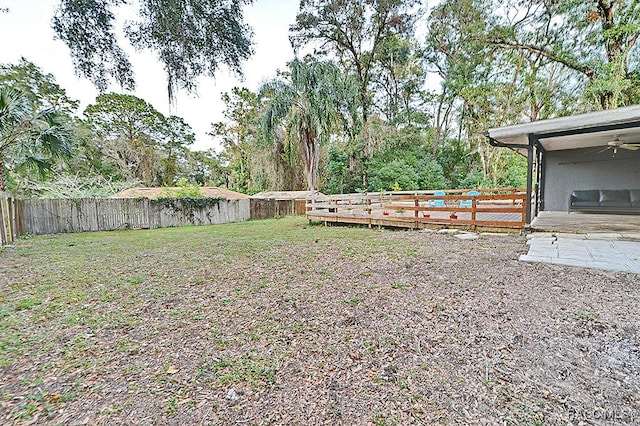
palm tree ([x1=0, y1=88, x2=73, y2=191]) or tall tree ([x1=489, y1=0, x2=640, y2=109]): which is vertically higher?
tall tree ([x1=489, y1=0, x2=640, y2=109])

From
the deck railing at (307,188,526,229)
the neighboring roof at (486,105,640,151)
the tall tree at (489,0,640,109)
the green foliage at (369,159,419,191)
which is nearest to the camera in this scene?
the neighboring roof at (486,105,640,151)

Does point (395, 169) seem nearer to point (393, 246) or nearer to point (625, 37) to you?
point (625, 37)

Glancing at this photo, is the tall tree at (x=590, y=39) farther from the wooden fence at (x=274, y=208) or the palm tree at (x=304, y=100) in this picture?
the wooden fence at (x=274, y=208)

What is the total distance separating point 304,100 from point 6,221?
11.0m

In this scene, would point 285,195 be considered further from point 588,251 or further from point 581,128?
point 588,251

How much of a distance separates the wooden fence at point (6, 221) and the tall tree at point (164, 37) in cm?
569

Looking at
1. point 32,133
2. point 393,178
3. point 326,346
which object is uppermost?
point 32,133

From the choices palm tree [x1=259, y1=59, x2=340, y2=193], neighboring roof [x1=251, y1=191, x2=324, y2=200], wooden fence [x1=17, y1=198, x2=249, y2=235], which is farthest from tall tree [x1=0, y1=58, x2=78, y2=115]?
neighboring roof [x1=251, y1=191, x2=324, y2=200]

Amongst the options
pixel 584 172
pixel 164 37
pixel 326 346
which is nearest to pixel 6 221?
pixel 164 37

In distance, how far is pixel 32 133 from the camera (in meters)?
6.57

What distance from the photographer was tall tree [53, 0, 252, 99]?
2.69m

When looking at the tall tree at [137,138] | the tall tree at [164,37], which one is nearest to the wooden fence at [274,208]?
the tall tree at [137,138]

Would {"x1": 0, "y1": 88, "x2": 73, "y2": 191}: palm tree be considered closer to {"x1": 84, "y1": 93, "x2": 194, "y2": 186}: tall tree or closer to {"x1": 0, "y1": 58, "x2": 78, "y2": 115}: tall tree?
{"x1": 0, "y1": 58, "x2": 78, "y2": 115}: tall tree

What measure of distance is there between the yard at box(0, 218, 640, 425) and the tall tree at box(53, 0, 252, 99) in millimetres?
2497
